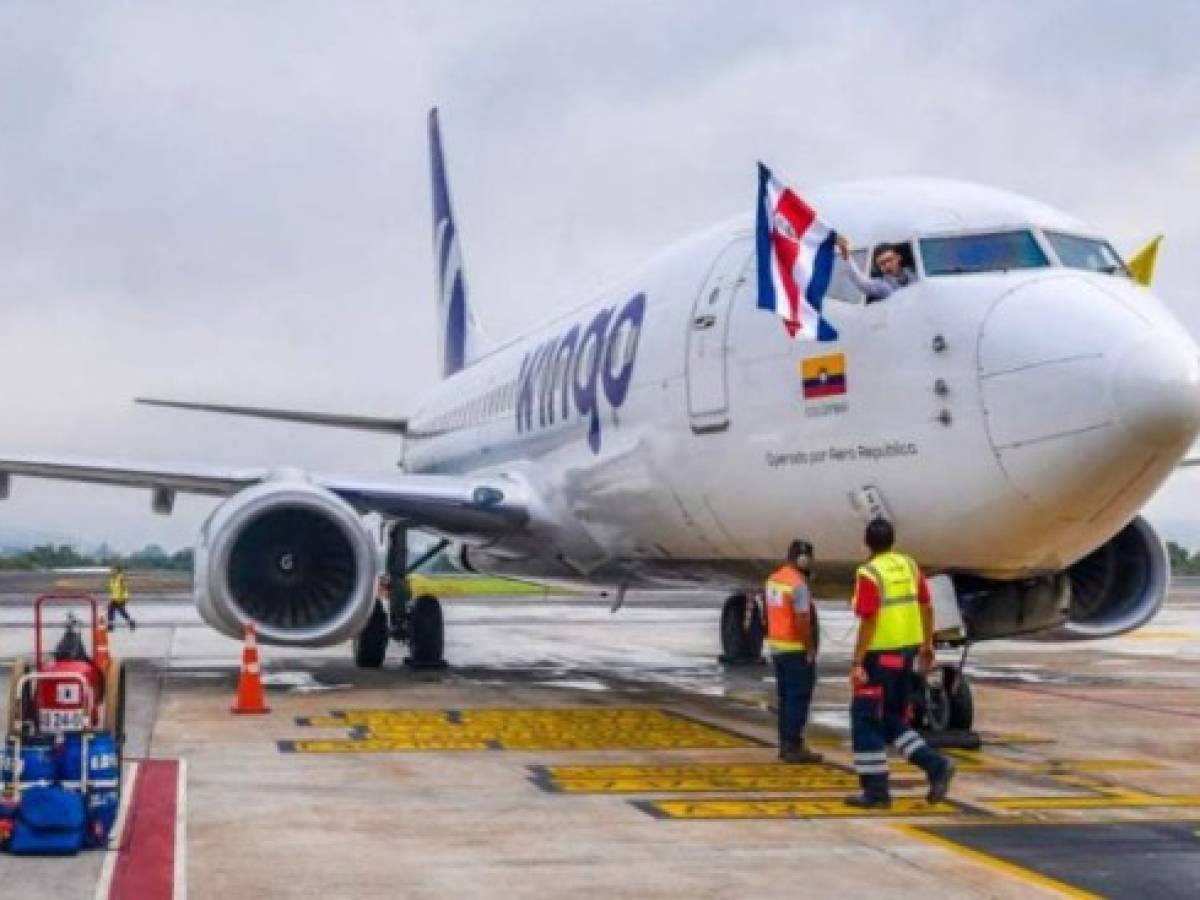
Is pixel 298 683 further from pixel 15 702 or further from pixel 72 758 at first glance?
pixel 72 758

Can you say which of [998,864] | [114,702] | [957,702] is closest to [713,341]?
[957,702]

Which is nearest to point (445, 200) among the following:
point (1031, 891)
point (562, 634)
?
point (562, 634)

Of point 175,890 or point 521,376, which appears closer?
point 175,890

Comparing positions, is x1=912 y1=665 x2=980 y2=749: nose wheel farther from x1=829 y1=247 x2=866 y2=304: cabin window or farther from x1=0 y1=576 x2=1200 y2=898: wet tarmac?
x1=829 y1=247 x2=866 y2=304: cabin window

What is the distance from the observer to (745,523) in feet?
38.5

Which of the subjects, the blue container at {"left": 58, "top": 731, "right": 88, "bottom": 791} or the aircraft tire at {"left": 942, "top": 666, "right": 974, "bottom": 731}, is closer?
the blue container at {"left": 58, "top": 731, "right": 88, "bottom": 791}

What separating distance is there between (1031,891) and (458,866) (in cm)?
221

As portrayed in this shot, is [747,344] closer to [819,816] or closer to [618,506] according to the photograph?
[618,506]

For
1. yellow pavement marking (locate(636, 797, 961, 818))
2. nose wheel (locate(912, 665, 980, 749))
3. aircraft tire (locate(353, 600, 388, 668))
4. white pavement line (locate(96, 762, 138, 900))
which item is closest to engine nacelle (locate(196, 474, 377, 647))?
aircraft tire (locate(353, 600, 388, 668))

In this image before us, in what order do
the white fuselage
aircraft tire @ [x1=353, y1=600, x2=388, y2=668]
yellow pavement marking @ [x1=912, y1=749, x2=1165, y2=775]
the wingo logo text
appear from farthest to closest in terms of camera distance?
1. aircraft tire @ [x1=353, y1=600, x2=388, y2=668]
2. the wingo logo text
3. yellow pavement marking @ [x1=912, y1=749, x2=1165, y2=775]
4. the white fuselage

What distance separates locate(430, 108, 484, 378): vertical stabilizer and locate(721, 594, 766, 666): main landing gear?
8.42 metres

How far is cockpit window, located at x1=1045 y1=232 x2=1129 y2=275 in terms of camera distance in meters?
10.0

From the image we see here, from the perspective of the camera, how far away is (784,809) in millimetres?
7938

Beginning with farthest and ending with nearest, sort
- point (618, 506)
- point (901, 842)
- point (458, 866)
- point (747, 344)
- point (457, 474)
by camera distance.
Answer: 1. point (457, 474)
2. point (618, 506)
3. point (747, 344)
4. point (901, 842)
5. point (458, 866)
